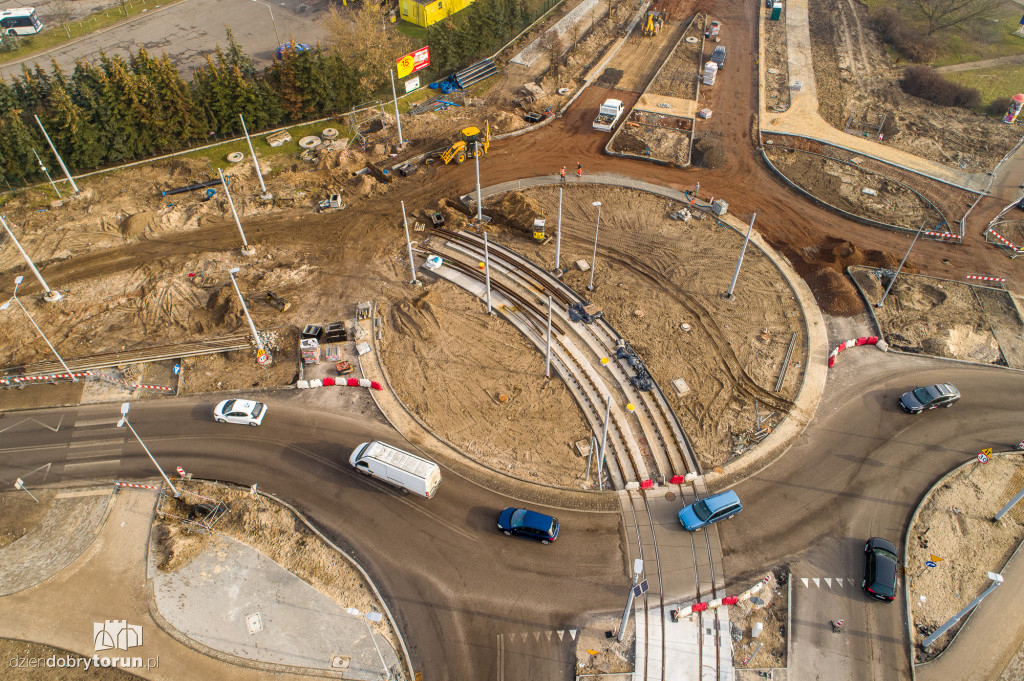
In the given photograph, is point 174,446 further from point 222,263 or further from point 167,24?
point 167,24

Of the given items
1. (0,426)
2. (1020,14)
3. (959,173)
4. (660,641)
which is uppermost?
(1020,14)

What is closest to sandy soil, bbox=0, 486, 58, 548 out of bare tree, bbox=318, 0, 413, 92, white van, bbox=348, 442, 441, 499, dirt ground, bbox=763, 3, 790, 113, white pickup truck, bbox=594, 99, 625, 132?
white van, bbox=348, 442, 441, 499

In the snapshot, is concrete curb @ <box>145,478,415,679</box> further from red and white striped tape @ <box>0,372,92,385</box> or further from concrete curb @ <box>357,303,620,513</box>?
red and white striped tape @ <box>0,372,92,385</box>

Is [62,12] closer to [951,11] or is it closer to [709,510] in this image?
[709,510]

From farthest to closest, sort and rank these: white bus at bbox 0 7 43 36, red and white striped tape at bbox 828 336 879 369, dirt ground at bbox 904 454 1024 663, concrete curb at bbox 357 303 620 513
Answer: white bus at bbox 0 7 43 36, red and white striped tape at bbox 828 336 879 369, concrete curb at bbox 357 303 620 513, dirt ground at bbox 904 454 1024 663

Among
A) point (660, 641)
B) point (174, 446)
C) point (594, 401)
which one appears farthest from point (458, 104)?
point (660, 641)

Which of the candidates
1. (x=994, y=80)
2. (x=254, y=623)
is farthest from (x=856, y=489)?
(x=994, y=80)

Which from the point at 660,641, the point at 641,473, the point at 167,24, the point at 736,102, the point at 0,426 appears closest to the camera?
the point at 660,641
